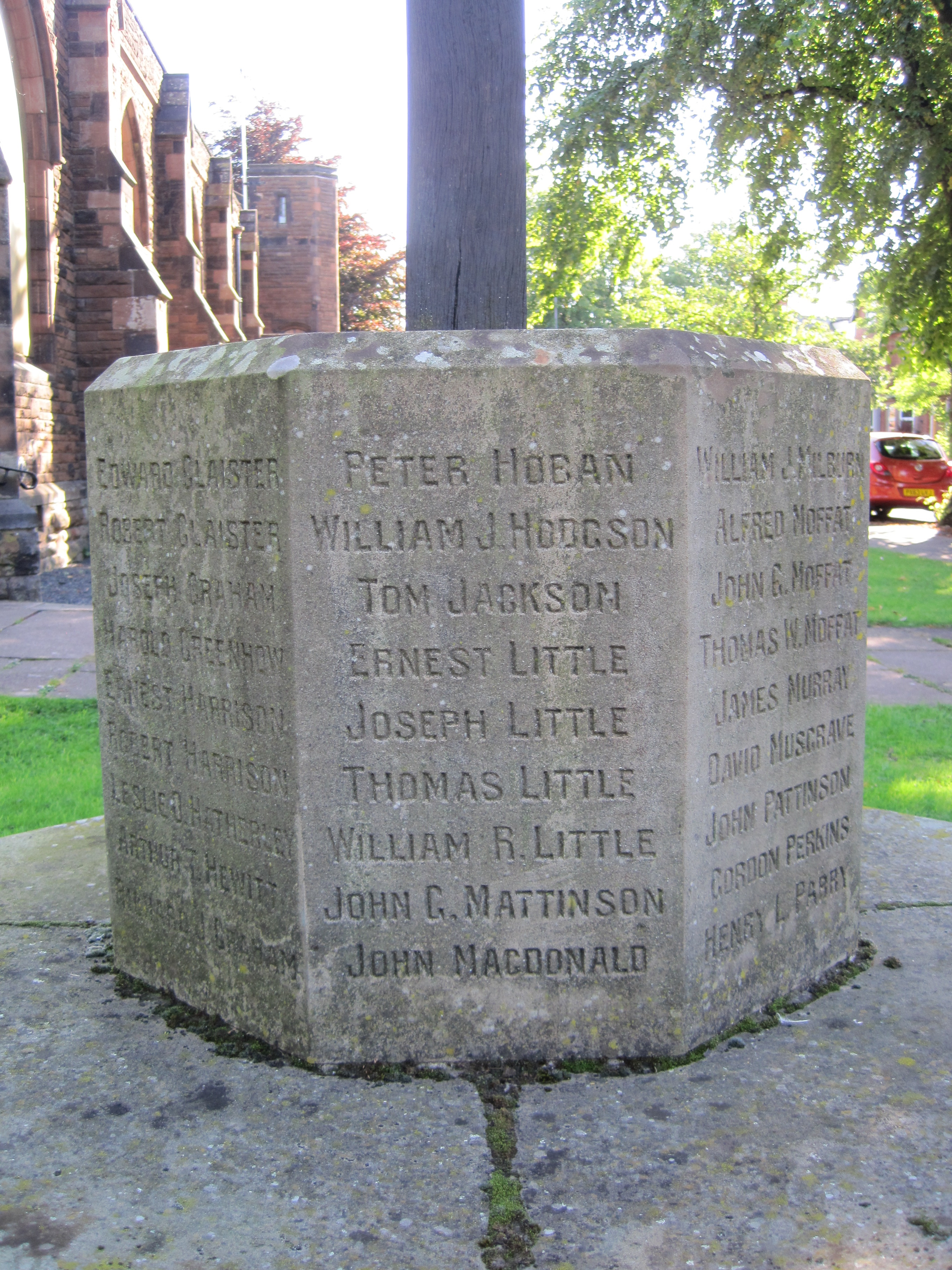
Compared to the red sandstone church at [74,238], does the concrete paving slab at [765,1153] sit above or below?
below

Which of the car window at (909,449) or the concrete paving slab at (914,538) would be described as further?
the car window at (909,449)

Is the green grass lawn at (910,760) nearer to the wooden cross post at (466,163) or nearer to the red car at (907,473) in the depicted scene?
the wooden cross post at (466,163)

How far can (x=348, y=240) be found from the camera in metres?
49.5

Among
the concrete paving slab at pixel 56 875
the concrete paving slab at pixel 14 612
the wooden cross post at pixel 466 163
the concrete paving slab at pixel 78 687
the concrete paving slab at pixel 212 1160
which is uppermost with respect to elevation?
the wooden cross post at pixel 466 163

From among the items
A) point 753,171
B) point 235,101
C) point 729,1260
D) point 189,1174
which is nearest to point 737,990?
point 729,1260

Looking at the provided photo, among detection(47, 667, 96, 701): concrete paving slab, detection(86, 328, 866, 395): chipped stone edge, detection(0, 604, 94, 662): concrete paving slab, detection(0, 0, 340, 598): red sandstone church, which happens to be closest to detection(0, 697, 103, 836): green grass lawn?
detection(47, 667, 96, 701): concrete paving slab

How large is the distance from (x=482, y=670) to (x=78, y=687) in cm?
549

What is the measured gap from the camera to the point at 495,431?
247cm

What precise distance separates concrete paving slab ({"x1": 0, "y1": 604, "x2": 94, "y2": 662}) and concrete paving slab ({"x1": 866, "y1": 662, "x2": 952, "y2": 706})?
507cm

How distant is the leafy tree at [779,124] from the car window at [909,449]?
8.22 m

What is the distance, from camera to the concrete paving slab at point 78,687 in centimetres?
714

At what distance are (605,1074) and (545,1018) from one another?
0.18 m

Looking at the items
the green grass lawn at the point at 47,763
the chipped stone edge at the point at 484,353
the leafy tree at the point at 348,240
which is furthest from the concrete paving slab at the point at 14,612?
the leafy tree at the point at 348,240

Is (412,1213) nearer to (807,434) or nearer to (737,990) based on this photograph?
(737,990)
